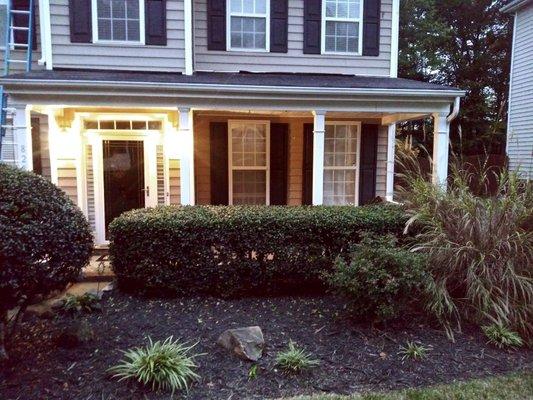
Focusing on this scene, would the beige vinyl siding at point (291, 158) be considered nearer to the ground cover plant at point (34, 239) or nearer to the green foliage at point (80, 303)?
the green foliage at point (80, 303)

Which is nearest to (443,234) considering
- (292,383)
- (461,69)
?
(292,383)

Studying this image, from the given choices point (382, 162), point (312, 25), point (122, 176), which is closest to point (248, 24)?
point (312, 25)

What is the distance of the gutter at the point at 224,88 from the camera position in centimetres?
579

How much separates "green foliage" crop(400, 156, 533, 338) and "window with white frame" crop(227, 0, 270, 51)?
468cm

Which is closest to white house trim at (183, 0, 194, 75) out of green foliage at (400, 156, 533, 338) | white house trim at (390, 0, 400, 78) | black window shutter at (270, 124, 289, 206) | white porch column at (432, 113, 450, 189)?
black window shutter at (270, 124, 289, 206)

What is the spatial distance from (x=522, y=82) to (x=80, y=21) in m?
12.6

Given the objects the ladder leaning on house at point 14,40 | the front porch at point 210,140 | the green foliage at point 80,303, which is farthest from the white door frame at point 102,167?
the green foliage at point 80,303

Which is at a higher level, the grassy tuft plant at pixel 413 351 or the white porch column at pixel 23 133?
the white porch column at pixel 23 133


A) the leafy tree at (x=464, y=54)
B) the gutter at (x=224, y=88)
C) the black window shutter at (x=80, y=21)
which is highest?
the leafy tree at (x=464, y=54)

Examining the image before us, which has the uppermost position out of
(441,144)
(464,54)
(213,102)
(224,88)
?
(464,54)

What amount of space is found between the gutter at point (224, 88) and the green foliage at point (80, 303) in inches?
115

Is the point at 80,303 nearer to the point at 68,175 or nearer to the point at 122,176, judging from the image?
the point at 122,176

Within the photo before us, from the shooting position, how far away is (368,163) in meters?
8.51

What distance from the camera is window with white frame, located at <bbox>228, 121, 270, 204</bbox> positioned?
8.21 metres
